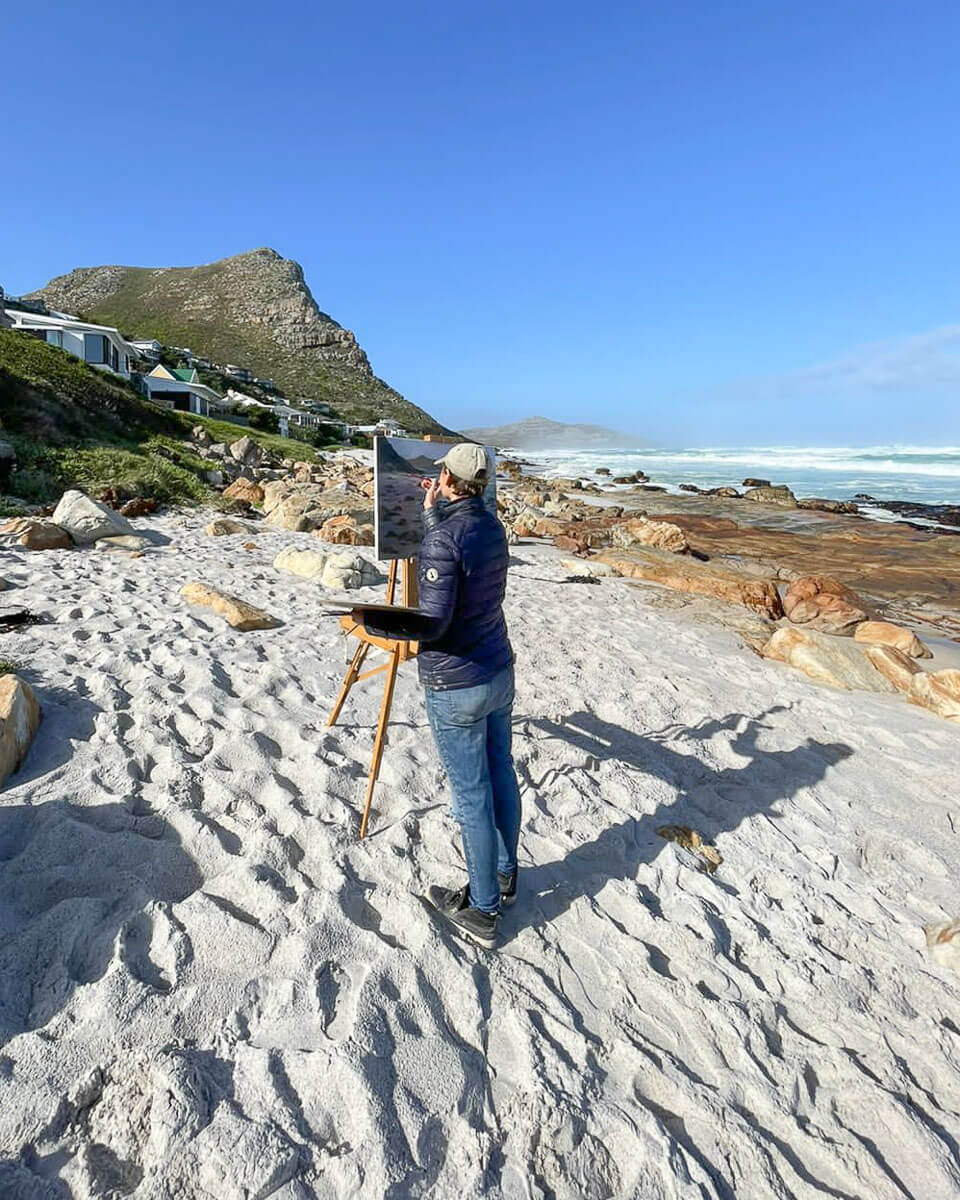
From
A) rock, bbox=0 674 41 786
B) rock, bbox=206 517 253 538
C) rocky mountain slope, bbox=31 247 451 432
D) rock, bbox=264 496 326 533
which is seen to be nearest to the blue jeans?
rock, bbox=0 674 41 786

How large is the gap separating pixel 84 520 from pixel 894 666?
10468 mm

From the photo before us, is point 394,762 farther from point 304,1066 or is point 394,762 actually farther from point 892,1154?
point 892,1154

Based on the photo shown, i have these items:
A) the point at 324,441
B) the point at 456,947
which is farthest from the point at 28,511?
the point at 324,441

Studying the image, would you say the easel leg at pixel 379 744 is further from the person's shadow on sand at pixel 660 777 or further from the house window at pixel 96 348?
the house window at pixel 96 348

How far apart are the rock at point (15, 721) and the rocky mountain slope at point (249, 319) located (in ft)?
274

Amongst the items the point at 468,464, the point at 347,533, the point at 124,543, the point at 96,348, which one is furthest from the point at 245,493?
the point at 96,348

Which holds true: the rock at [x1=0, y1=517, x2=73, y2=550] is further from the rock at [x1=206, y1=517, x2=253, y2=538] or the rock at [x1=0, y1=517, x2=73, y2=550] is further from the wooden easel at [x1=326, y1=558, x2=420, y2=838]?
the wooden easel at [x1=326, y1=558, x2=420, y2=838]

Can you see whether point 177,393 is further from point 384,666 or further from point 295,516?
point 384,666

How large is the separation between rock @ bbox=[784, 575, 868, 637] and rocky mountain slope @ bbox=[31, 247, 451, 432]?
78.5 metres

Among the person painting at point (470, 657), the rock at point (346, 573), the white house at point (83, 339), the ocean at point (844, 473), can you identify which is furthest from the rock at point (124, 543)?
the ocean at point (844, 473)

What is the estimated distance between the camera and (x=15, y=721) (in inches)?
135

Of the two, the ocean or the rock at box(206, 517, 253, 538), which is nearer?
the rock at box(206, 517, 253, 538)

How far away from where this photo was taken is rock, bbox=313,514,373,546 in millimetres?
11070

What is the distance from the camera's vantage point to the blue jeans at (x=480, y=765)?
2.44 m
